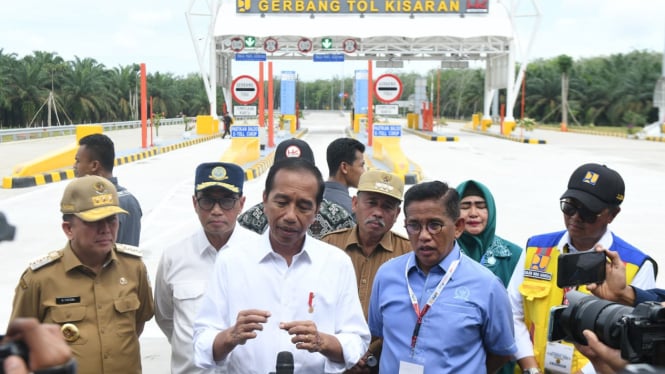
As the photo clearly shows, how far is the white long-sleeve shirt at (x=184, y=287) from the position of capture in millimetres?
2992

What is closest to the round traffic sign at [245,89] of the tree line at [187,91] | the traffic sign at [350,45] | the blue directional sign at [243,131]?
the blue directional sign at [243,131]

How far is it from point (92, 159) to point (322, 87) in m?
99.6

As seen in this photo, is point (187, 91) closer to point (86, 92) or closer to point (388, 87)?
point (86, 92)

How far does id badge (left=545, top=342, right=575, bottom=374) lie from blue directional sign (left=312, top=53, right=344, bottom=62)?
30723mm

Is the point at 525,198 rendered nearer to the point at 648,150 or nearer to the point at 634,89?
the point at 648,150

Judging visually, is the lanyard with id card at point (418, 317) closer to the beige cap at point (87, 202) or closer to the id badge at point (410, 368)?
the id badge at point (410, 368)

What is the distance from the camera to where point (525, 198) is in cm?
1308

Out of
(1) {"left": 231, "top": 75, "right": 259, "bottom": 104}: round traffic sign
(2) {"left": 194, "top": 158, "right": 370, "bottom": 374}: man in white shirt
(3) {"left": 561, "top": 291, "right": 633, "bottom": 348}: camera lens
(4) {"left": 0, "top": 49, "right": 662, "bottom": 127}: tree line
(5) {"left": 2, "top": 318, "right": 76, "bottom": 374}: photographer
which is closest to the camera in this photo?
(5) {"left": 2, "top": 318, "right": 76, "bottom": 374}: photographer

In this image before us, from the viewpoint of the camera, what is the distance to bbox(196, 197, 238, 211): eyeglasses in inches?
124

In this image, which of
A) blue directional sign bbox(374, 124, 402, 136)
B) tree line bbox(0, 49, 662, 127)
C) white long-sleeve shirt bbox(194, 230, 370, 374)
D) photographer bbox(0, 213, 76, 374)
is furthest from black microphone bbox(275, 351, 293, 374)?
tree line bbox(0, 49, 662, 127)

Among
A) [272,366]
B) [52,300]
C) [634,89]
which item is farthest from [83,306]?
[634,89]

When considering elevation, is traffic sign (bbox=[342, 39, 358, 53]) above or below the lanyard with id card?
above

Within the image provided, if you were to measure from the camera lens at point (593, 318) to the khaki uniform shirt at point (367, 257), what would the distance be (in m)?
1.28

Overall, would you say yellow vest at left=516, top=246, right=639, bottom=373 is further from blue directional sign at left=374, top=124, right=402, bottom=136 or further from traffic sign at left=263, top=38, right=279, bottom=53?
traffic sign at left=263, top=38, right=279, bottom=53
